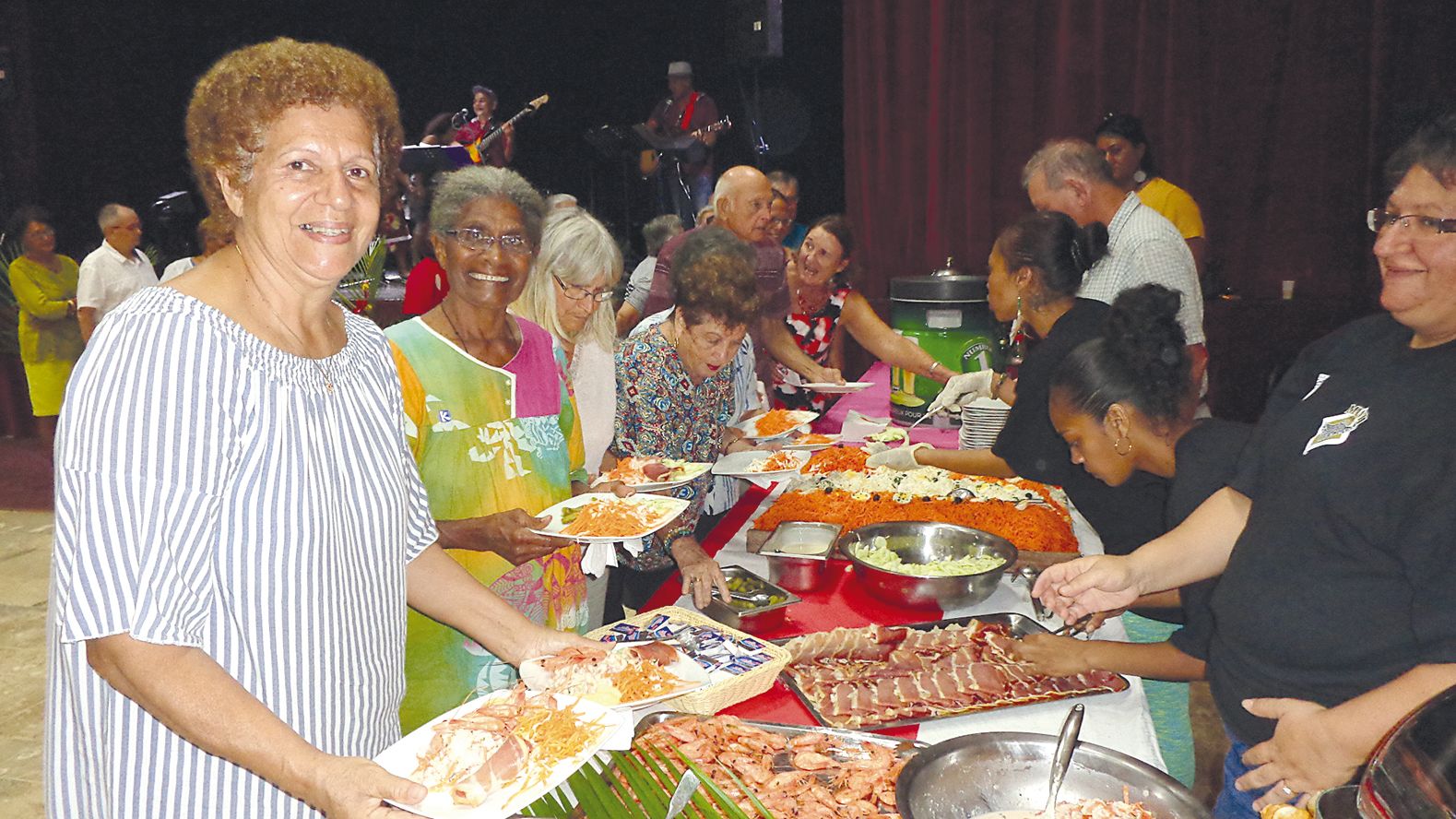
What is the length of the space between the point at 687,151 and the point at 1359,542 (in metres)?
7.55

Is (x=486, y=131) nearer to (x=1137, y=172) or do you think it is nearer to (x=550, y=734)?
(x=1137, y=172)

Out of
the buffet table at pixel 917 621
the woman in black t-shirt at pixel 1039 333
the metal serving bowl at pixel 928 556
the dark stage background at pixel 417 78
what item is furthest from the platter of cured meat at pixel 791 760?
the dark stage background at pixel 417 78

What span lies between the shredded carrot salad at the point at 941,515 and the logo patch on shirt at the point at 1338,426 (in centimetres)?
124

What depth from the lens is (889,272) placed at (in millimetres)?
8078

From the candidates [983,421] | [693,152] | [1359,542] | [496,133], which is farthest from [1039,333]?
[496,133]

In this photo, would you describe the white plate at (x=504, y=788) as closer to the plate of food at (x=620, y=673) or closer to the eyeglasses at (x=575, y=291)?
the plate of food at (x=620, y=673)

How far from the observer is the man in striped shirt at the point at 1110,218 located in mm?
4324

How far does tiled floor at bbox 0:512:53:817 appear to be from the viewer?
11.4 feet

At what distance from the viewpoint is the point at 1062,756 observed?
4.90 feet

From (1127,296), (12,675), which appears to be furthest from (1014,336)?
(12,675)

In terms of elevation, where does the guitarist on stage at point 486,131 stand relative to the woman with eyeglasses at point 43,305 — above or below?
above

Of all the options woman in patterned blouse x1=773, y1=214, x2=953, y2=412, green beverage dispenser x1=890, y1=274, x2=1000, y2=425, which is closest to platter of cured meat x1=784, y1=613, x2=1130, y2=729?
green beverage dispenser x1=890, y1=274, x2=1000, y2=425

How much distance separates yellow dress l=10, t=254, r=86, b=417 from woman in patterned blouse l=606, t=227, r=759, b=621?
22.4ft

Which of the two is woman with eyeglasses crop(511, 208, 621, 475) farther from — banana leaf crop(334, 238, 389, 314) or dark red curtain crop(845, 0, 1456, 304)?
dark red curtain crop(845, 0, 1456, 304)
